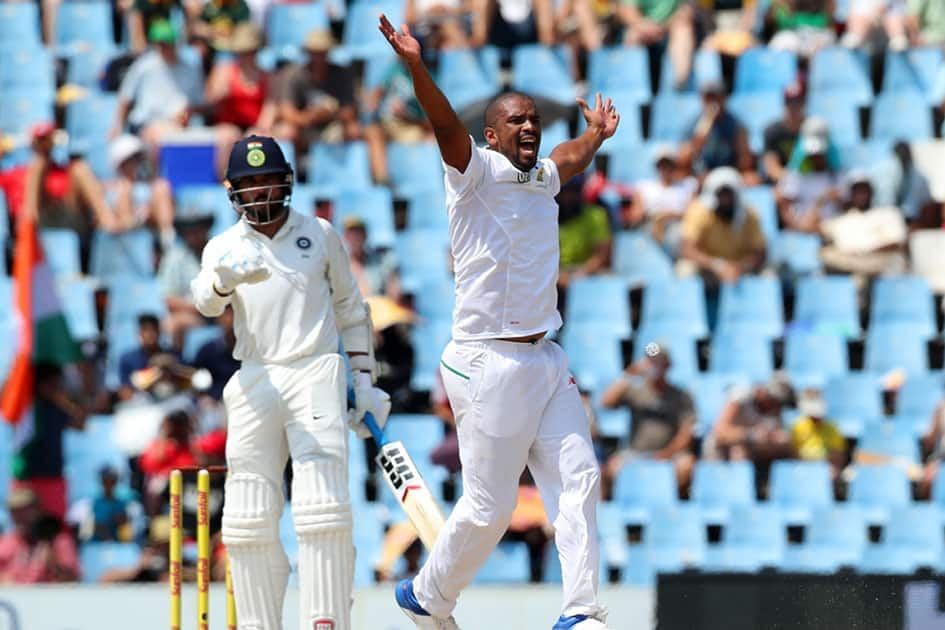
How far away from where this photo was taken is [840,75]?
13039mm

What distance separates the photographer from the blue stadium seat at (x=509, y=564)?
34.4 feet

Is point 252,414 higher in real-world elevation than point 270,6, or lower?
lower

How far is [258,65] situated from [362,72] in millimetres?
706

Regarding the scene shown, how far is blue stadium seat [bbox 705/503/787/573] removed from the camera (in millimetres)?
10969

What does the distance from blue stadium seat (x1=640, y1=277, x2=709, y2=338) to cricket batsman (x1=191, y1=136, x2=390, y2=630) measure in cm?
502

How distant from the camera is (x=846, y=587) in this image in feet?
23.8

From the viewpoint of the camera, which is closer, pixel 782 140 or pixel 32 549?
pixel 32 549

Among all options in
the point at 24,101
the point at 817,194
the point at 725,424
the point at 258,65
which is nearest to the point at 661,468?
the point at 725,424

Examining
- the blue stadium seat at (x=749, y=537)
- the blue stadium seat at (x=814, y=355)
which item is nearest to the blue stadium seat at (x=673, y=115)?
the blue stadium seat at (x=814, y=355)

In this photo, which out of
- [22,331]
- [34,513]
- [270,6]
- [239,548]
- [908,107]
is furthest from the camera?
[270,6]

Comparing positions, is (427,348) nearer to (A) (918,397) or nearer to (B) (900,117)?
(A) (918,397)

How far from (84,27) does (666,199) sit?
14.5ft

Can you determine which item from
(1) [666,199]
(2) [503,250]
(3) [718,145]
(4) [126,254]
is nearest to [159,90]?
(4) [126,254]

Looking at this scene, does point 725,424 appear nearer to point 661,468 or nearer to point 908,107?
point 661,468
